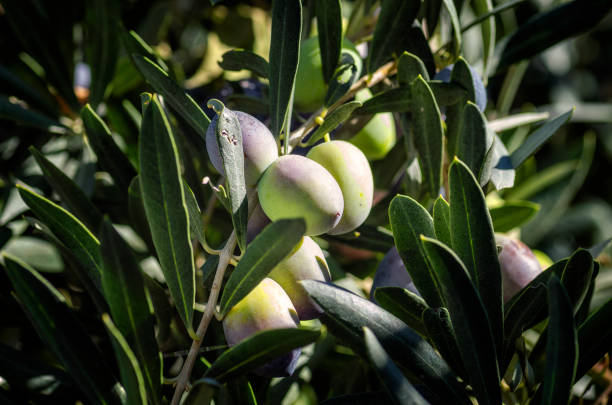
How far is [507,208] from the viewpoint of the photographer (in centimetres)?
94

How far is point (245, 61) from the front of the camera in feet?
2.51

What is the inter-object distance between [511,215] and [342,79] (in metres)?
Result: 0.42

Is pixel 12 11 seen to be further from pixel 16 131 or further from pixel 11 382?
pixel 11 382

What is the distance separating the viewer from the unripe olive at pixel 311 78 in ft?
2.72

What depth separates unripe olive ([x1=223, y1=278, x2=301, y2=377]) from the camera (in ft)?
1.81

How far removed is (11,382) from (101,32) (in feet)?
2.19

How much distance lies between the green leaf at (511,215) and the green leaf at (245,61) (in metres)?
0.49

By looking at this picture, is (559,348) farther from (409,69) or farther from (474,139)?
(409,69)

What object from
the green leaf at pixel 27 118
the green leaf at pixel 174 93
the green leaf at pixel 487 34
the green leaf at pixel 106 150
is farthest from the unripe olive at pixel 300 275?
the green leaf at pixel 27 118

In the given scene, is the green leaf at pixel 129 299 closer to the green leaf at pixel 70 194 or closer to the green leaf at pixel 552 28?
the green leaf at pixel 70 194

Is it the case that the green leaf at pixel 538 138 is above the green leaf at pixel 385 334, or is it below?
above

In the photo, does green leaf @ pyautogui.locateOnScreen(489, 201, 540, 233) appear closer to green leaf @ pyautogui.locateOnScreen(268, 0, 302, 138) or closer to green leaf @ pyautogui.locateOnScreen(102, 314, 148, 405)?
green leaf @ pyautogui.locateOnScreen(268, 0, 302, 138)

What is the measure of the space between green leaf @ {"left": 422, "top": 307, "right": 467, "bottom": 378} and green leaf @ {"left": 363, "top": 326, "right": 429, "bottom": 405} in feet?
0.40

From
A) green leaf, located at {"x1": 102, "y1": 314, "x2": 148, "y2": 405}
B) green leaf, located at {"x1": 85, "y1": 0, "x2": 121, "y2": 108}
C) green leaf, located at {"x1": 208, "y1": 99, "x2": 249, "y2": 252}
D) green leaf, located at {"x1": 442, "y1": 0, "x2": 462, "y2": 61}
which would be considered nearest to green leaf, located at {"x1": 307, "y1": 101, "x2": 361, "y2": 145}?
green leaf, located at {"x1": 208, "y1": 99, "x2": 249, "y2": 252}
